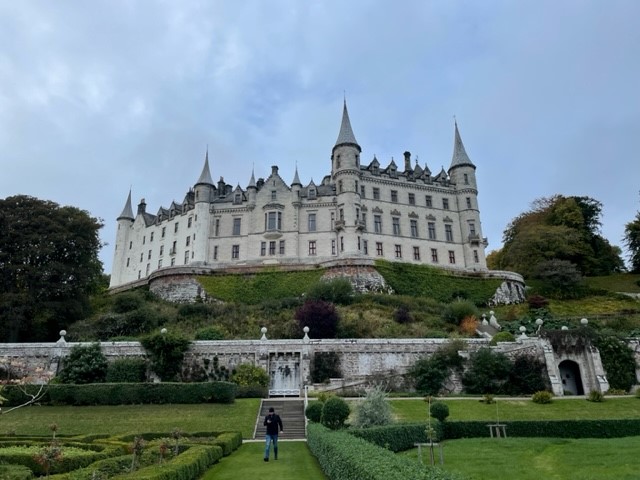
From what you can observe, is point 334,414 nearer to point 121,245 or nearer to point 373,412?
point 373,412

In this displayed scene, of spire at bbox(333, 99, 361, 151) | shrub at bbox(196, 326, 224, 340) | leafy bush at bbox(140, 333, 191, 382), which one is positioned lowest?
leafy bush at bbox(140, 333, 191, 382)

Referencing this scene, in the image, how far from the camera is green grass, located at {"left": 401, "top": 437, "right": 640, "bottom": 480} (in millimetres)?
11594

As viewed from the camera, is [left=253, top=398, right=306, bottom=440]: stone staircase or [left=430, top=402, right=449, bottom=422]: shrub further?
[left=253, top=398, right=306, bottom=440]: stone staircase

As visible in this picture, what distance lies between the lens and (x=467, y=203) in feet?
203

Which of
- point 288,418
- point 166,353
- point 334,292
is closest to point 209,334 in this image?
point 166,353

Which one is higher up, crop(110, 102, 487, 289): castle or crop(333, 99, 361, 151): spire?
crop(333, 99, 361, 151): spire

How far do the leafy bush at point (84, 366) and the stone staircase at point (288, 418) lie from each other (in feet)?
37.6

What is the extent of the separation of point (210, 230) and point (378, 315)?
86.6 ft

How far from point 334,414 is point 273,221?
41.5 metres

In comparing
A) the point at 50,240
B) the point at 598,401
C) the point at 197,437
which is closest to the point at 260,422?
the point at 197,437

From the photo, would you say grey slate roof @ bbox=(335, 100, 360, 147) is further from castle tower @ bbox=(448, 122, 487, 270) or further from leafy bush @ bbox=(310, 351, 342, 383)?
leafy bush @ bbox=(310, 351, 342, 383)

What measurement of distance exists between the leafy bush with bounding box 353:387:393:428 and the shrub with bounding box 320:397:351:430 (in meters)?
0.54

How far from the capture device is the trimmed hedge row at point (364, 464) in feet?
22.3

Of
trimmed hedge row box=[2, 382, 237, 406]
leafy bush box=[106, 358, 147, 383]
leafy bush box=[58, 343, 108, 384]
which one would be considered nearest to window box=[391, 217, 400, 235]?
leafy bush box=[106, 358, 147, 383]
